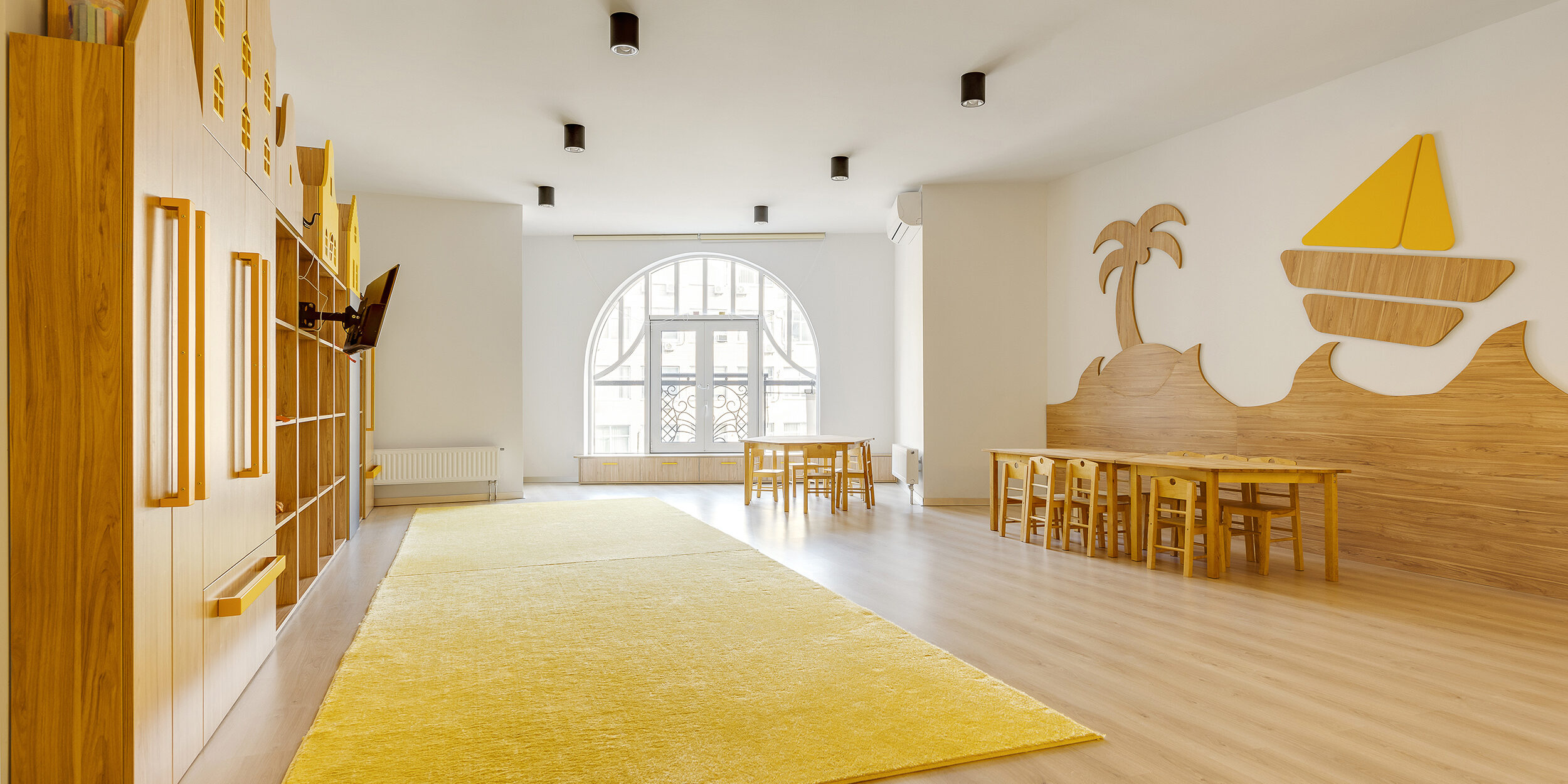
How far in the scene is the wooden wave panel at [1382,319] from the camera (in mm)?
4859

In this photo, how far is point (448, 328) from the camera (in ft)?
27.8

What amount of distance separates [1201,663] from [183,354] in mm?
3479

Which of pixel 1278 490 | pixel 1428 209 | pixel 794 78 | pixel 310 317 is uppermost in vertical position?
pixel 794 78

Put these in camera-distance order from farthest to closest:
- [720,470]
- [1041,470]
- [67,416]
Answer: [720,470] → [1041,470] → [67,416]

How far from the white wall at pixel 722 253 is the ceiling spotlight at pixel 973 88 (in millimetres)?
5180

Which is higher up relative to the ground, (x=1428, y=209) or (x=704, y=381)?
(x=1428, y=209)

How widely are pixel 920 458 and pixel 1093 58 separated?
163 inches

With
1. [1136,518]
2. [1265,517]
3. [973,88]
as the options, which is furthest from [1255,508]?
[973,88]

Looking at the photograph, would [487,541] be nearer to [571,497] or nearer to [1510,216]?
[571,497]

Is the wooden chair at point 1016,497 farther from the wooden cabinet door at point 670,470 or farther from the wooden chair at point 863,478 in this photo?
the wooden cabinet door at point 670,470

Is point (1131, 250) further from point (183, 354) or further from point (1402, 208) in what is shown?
point (183, 354)

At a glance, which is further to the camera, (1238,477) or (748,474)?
(748,474)

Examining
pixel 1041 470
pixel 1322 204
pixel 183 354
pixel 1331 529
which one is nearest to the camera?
Answer: pixel 183 354

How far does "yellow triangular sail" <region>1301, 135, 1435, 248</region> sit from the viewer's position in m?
5.02
